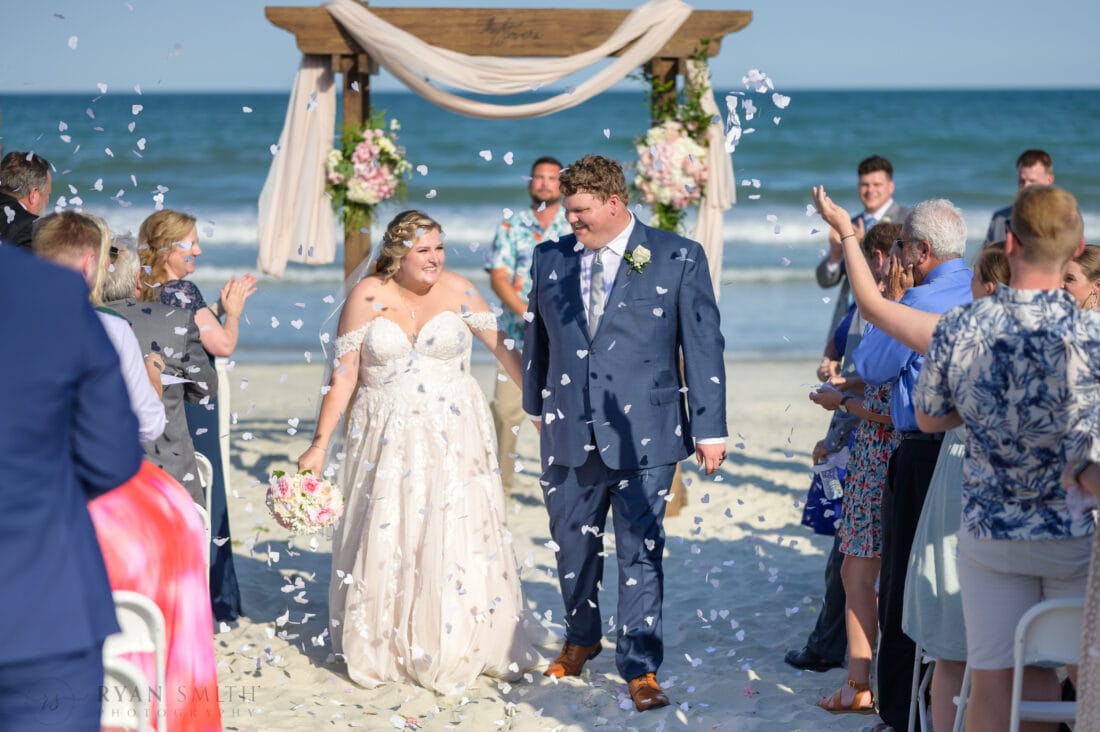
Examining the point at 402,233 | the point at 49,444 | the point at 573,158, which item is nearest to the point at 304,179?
the point at 402,233

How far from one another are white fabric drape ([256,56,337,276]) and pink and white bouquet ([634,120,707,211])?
1.92 m

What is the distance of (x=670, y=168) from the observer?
7.30m

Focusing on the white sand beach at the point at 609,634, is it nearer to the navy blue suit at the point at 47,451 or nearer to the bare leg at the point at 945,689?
the bare leg at the point at 945,689

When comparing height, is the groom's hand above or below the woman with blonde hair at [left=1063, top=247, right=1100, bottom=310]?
below

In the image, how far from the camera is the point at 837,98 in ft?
150

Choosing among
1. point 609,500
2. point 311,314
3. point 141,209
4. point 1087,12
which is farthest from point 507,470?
point 1087,12

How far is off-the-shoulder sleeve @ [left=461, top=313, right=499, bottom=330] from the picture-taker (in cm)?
536

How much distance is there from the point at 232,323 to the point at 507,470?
3.42 metres

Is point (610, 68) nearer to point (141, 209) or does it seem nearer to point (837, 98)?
point (141, 209)

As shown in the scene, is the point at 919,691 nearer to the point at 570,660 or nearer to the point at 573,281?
the point at 570,660

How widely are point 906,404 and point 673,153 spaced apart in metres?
3.60

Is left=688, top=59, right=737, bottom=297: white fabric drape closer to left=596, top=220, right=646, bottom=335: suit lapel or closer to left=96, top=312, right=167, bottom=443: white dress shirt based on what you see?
left=596, top=220, right=646, bottom=335: suit lapel

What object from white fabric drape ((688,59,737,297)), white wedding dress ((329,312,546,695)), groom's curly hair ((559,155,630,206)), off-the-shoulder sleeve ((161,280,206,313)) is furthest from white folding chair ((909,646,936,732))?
white fabric drape ((688,59,737,297))

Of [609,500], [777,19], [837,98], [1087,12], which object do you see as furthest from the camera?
[837,98]
